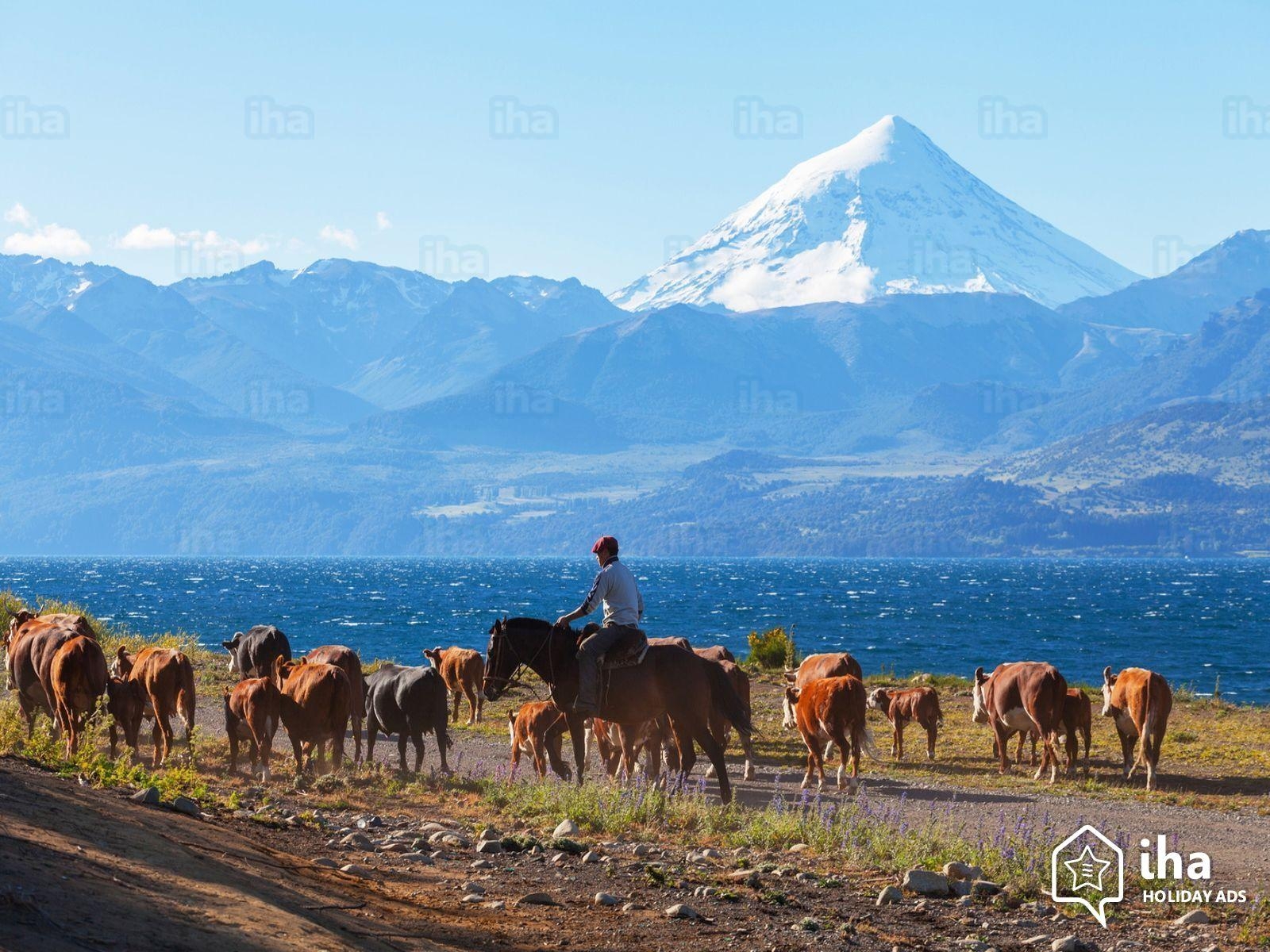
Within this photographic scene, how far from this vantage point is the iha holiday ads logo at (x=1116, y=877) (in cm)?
1276

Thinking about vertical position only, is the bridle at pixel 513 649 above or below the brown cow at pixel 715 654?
above

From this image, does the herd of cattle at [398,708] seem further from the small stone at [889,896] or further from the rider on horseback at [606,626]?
the small stone at [889,896]

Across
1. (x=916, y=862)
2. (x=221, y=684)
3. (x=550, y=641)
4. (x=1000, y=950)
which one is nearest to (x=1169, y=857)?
(x=916, y=862)

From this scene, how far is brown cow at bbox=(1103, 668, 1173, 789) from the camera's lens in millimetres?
21344

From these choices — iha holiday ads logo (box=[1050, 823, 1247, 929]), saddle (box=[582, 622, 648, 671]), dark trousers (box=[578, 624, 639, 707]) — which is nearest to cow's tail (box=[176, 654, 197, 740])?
dark trousers (box=[578, 624, 639, 707])

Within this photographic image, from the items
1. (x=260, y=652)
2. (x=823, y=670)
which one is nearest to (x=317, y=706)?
(x=260, y=652)

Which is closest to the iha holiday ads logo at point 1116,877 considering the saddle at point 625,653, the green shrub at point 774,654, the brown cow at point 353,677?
the saddle at point 625,653

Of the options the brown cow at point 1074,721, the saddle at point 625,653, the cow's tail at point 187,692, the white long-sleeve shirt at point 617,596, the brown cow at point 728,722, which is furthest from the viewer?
the brown cow at point 1074,721

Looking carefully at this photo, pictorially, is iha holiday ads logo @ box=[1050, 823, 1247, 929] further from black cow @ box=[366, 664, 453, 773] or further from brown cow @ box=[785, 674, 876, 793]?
black cow @ box=[366, 664, 453, 773]

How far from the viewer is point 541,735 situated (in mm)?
20016

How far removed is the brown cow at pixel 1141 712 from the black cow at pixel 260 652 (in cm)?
1357

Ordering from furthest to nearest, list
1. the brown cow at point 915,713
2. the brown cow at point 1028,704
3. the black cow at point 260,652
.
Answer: the black cow at point 260,652, the brown cow at point 915,713, the brown cow at point 1028,704

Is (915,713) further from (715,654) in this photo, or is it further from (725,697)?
(725,697)

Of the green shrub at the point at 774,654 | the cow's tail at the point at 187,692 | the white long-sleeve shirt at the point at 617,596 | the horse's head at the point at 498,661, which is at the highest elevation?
the white long-sleeve shirt at the point at 617,596
